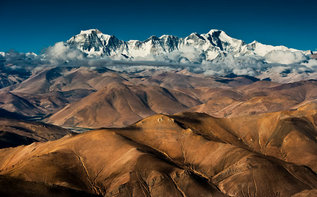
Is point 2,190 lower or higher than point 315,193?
higher

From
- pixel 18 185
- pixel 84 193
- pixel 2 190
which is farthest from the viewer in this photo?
pixel 84 193

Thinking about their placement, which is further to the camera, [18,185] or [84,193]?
[84,193]

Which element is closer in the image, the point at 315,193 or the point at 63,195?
the point at 63,195

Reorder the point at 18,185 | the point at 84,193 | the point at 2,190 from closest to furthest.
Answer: the point at 2,190 < the point at 18,185 < the point at 84,193

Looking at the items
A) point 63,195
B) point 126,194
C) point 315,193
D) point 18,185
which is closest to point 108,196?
point 126,194

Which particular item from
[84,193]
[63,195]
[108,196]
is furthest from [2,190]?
[108,196]

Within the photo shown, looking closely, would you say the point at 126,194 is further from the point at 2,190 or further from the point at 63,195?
the point at 2,190

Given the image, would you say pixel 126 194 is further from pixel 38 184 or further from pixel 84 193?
pixel 38 184

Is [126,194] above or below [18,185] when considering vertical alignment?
below
